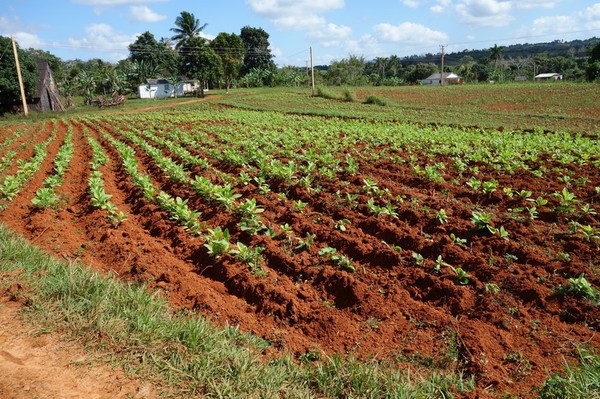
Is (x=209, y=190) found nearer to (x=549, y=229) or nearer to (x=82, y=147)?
(x=549, y=229)

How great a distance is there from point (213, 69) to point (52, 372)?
5887cm

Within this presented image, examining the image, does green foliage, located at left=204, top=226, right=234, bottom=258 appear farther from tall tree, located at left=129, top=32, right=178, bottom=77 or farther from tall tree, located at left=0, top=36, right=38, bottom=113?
tall tree, located at left=129, top=32, right=178, bottom=77

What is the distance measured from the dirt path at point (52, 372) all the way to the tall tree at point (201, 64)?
55555 millimetres

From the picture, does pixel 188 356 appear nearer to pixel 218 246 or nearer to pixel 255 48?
pixel 218 246

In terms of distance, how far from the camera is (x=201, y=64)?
5638 centimetres

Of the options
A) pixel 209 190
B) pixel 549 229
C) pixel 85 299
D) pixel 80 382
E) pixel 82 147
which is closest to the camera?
pixel 80 382

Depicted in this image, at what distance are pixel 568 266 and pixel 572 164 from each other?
5848 millimetres

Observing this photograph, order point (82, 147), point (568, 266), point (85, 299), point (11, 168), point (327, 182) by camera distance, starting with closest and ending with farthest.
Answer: point (85, 299), point (568, 266), point (327, 182), point (11, 168), point (82, 147)

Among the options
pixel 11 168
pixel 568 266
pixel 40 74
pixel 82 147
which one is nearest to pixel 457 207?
pixel 568 266

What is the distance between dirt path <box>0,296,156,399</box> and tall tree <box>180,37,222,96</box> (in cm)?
5556

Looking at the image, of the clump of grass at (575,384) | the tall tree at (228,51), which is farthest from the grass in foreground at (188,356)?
the tall tree at (228,51)

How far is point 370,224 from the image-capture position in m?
6.20

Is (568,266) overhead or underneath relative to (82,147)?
underneath

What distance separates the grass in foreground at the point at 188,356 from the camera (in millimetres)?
2877
